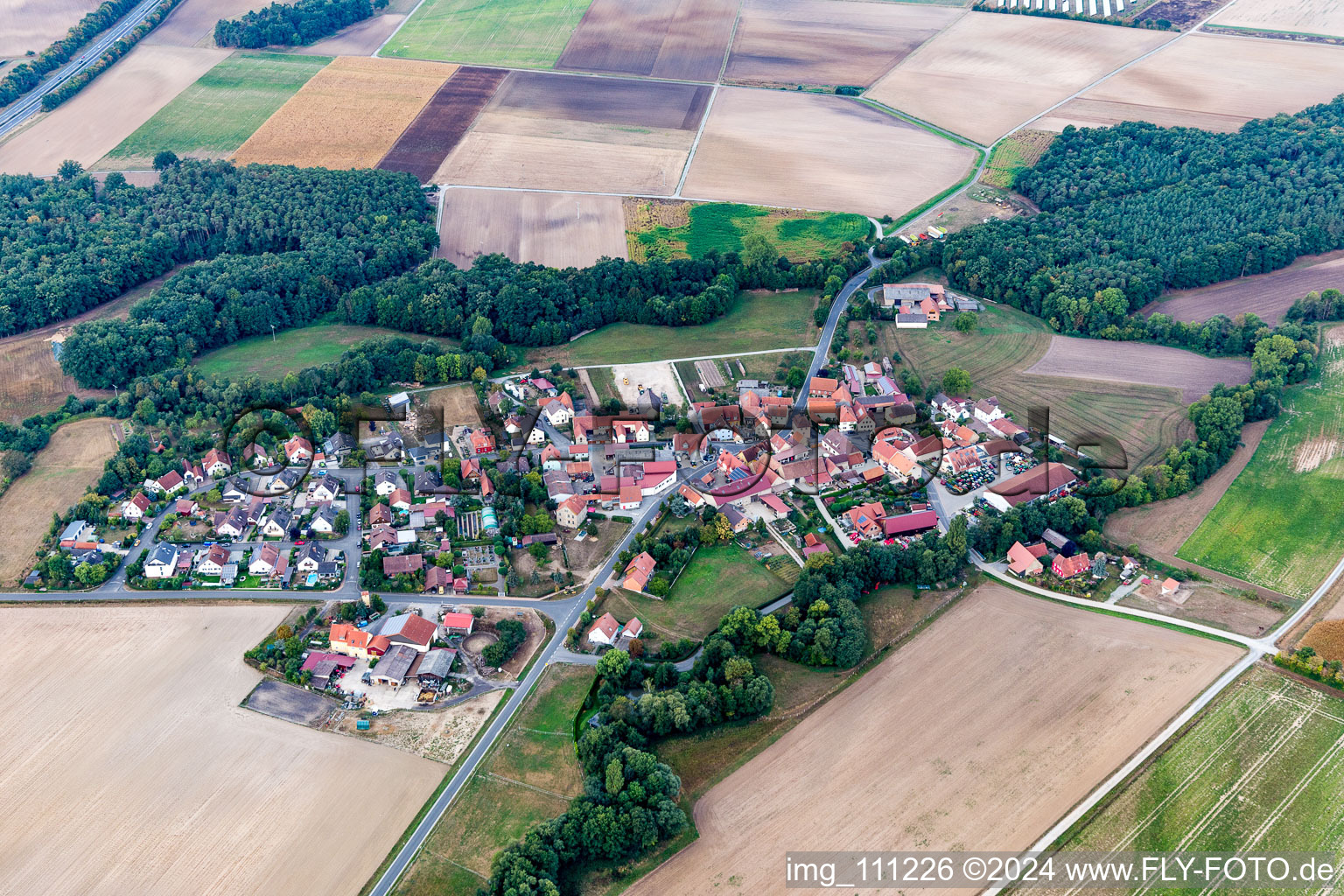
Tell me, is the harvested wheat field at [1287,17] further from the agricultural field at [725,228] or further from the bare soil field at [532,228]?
the bare soil field at [532,228]

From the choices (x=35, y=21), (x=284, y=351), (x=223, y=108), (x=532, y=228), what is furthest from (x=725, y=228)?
(x=35, y=21)

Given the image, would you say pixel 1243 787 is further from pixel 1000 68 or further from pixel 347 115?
pixel 347 115

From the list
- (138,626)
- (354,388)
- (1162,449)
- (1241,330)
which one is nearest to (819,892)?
(138,626)

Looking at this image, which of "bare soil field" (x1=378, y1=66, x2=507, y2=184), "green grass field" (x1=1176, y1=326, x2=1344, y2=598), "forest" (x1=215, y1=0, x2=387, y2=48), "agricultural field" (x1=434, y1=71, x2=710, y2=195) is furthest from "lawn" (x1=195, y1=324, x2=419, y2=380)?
"forest" (x1=215, y1=0, x2=387, y2=48)

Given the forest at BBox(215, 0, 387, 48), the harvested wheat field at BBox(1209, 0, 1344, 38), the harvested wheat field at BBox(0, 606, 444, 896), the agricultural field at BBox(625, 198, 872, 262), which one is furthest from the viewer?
the harvested wheat field at BBox(1209, 0, 1344, 38)

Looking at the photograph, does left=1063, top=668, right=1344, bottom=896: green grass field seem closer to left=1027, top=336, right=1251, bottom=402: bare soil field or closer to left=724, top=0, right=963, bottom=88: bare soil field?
left=1027, top=336, right=1251, bottom=402: bare soil field

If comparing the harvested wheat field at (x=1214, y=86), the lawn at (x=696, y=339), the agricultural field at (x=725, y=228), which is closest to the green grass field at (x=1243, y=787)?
the lawn at (x=696, y=339)

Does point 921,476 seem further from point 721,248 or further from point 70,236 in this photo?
point 70,236
